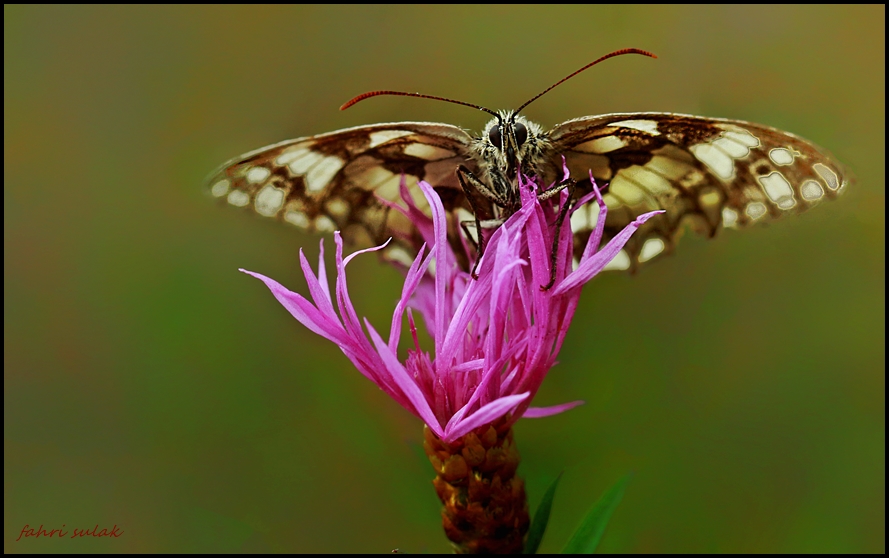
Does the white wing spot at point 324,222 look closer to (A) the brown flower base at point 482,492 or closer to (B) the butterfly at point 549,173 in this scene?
(B) the butterfly at point 549,173

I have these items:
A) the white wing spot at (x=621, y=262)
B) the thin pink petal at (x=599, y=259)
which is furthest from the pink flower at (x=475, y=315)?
the white wing spot at (x=621, y=262)

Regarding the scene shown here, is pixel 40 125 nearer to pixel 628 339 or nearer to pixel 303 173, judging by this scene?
pixel 303 173

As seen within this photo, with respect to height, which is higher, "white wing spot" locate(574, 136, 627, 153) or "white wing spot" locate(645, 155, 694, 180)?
"white wing spot" locate(574, 136, 627, 153)

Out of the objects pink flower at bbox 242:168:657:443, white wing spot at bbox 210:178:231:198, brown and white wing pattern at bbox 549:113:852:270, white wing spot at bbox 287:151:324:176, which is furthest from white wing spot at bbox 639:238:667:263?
white wing spot at bbox 210:178:231:198

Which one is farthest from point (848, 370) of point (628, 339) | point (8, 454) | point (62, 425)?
point (8, 454)

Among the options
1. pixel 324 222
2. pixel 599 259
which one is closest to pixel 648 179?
pixel 599 259

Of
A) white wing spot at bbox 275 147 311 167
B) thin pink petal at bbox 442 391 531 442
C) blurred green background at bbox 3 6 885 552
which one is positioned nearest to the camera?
thin pink petal at bbox 442 391 531 442

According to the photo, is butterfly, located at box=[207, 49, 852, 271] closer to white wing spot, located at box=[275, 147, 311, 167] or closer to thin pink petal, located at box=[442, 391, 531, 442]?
white wing spot, located at box=[275, 147, 311, 167]
